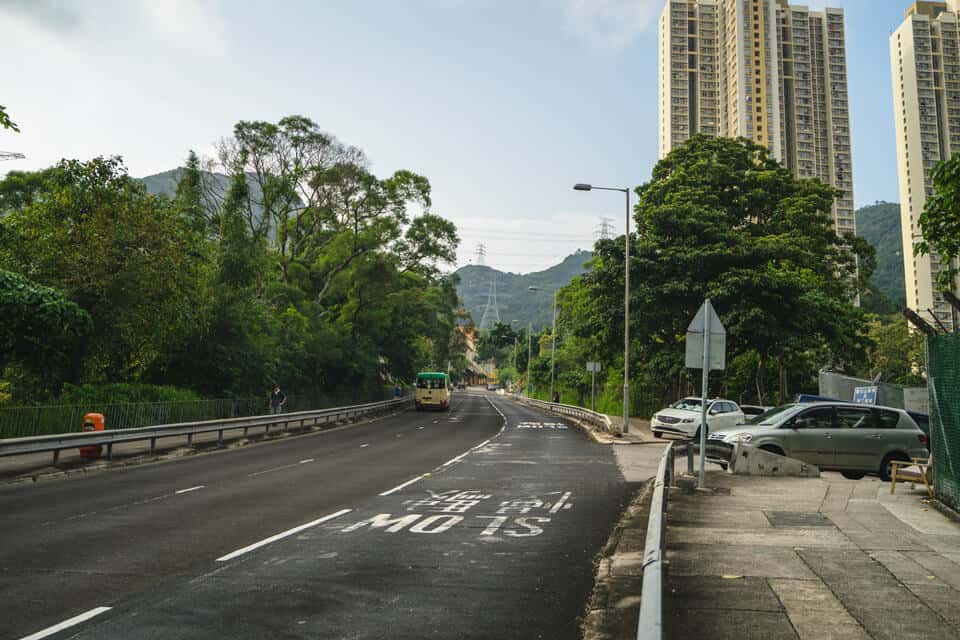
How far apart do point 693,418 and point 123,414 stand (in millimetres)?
18412

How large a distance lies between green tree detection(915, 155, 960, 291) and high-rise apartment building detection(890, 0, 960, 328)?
12103 centimetres

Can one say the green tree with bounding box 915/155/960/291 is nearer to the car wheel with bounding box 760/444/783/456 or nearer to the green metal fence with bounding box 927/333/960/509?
the green metal fence with bounding box 927/333/960/509

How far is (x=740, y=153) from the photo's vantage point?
4253 cm

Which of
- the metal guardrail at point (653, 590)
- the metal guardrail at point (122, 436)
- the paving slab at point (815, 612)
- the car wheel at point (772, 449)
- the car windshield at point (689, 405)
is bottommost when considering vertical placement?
the paving slab at point (815, 612)

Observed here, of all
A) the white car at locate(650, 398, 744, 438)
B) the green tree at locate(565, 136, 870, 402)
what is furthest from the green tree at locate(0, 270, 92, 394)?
the green tree at locate(565, 136, 870, 402)

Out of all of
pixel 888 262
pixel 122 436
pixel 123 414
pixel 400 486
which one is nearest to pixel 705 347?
pixel 400 486

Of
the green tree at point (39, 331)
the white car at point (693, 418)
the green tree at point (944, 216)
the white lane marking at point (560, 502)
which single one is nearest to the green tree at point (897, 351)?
the white car at point (693, 418)

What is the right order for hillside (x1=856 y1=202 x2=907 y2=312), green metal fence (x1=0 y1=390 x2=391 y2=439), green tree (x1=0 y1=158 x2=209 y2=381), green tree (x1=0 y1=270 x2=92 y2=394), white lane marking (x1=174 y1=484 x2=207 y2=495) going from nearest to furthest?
white lane marking (x1=174 y1=484 x2=207 y2=495)
green tree (x1=0 y1=270 x2=92 y2=394)
green metal fence (x1=0 y1=390 x2=391 y2=439)
green tree (x1=0 y1=158 x2=209 y2=381)
hillside (x1=856 y1=202 x2=907 y2=312)

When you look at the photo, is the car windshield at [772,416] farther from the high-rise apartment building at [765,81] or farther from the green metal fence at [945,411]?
the high-rise apartment building at [765,81]

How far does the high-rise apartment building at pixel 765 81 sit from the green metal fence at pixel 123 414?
101724 millimetres

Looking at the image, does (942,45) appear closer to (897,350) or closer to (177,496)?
(897,350)

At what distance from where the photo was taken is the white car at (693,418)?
2472cm

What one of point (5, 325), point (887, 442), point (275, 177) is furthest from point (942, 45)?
point (5, 325)

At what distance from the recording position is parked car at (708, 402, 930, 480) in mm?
14734
